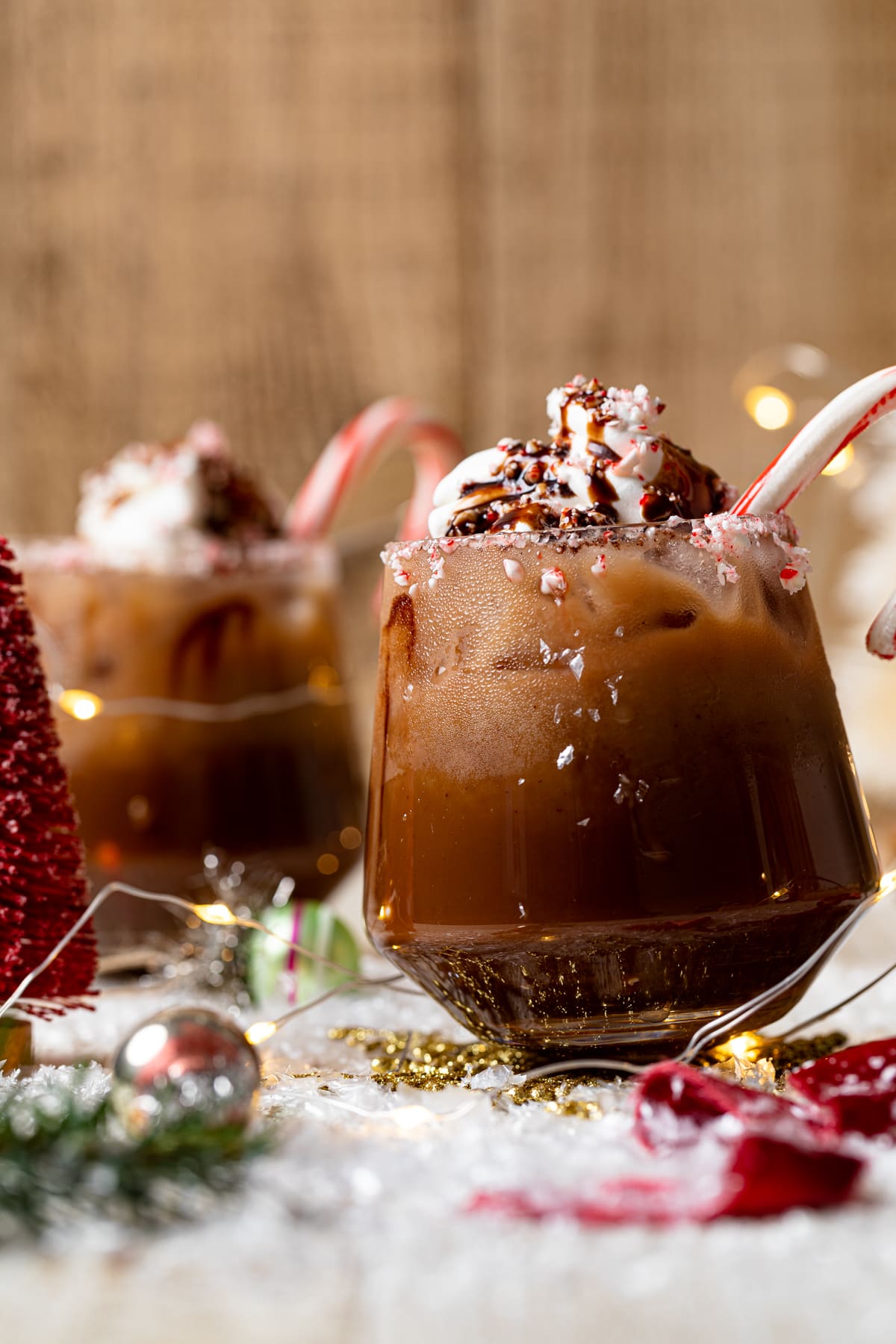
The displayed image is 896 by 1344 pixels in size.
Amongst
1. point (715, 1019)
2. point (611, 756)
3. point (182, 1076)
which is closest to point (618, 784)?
point (611, 756)

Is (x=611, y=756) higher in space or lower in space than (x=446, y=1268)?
higher

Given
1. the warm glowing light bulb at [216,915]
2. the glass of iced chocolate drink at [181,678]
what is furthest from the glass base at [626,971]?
the glass of iced chocolate drink at [181,678]

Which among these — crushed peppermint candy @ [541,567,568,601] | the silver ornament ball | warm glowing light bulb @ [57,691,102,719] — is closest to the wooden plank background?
warm glowing light bulb @ [57,691,102,719]

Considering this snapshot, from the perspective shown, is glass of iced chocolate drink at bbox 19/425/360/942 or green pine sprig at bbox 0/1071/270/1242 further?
glass of iced chocolate drink at bbox 19/425/360/942

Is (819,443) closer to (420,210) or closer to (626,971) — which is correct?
(626,971)

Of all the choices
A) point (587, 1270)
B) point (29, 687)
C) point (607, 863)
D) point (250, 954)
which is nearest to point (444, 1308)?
point (587, 1270)

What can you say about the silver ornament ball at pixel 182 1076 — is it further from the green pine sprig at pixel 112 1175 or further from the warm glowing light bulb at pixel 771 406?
the warm glowing light bulb at pixel 771 406

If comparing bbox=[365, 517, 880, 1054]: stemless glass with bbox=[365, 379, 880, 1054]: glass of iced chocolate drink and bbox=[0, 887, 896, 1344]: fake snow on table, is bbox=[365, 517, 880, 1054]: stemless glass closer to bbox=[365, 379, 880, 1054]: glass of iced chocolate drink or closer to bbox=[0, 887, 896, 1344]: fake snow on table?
bbox=[365, 379, 880, 1054]: glass of iced chocolate drink
